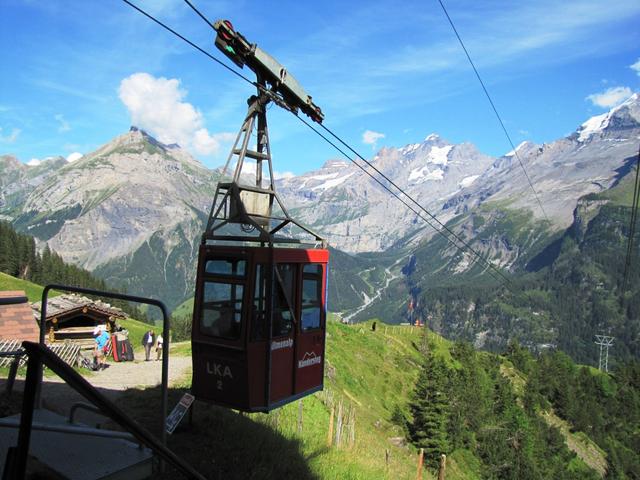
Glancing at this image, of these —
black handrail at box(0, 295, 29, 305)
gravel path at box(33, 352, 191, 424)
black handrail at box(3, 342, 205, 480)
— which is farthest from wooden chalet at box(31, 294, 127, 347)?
black handrail at box(3, 342, 205, 480)

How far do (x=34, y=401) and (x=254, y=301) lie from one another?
667 cm

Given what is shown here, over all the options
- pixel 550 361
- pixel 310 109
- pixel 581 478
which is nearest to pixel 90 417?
pixel 310 109

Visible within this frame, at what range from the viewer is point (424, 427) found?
3428 cm

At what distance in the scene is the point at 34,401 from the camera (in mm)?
3219

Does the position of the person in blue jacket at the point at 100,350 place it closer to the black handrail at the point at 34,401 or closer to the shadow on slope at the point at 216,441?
the shadow on slope at the point at 216,441

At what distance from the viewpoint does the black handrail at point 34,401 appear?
305 cm

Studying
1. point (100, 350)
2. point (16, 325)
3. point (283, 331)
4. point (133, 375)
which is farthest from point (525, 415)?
point (283, 331)

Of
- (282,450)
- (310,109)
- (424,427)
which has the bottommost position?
(424,427)

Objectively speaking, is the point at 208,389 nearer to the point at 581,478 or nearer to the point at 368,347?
the point at 368,347

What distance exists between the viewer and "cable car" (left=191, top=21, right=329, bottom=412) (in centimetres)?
983

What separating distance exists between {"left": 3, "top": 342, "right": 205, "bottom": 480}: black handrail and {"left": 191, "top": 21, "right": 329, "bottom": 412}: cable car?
19.9 feet

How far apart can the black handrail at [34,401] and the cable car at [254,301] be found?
6.07 meters

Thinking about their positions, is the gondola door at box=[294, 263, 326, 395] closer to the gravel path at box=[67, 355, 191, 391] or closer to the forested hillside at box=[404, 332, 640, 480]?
the gravel path at box=[67, 355, 191, 391]

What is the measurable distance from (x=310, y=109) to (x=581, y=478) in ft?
221
